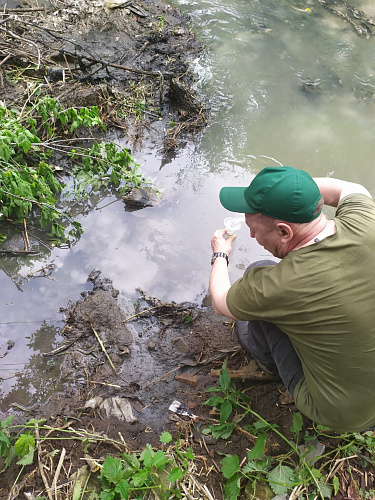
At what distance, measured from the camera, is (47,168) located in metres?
3.38

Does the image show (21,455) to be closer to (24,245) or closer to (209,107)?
(24,245)

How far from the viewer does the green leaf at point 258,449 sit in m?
2.16

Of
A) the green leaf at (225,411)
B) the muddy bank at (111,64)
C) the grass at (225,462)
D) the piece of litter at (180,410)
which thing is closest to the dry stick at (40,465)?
the grass at (225,462)

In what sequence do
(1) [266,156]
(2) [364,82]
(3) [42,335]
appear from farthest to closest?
(2) [364,82]
(1) [266,156]
(3) [42,335]

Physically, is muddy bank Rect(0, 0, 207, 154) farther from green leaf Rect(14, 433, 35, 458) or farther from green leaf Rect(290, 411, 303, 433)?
green leaf Rect(14, 433, 35, 458)

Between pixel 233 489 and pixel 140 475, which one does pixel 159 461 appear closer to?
pixel 140 475

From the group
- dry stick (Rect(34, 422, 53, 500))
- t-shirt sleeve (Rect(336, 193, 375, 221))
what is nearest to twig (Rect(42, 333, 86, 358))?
dry stick (Rect(34, 422, 53, 500))

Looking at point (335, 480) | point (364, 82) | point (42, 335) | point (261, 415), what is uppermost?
point (364, 82)

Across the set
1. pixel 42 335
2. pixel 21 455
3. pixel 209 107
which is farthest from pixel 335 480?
pixel 209 107

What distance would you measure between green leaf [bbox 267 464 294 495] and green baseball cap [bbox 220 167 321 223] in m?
1.39

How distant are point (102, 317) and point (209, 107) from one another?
321 cm

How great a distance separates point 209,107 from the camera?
504cm

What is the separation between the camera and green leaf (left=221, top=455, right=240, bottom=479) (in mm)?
2105

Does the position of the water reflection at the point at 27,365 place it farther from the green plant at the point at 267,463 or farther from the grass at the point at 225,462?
the green plant at the point at 267,463
